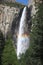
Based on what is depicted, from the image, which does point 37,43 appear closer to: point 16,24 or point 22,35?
point 22,35

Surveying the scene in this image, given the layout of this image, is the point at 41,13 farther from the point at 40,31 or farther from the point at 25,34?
the point at 25,34

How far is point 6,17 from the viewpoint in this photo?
2708cm

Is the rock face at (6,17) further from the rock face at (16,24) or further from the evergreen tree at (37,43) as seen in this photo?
the evergreen tree at (37,43)

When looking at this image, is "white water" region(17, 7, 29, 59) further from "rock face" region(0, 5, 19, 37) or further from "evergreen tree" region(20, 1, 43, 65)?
"evergreen tree" region(20, 1, 43, 65)

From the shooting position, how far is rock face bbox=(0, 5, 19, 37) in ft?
87.3

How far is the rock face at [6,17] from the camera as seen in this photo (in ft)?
87.3

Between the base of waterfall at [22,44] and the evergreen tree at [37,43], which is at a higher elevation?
the evergreen tree at [37,43]

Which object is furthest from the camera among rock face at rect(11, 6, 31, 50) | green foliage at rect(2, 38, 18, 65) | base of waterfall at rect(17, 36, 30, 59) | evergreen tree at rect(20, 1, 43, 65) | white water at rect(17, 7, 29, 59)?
rock face at rect(11, 6, 31, 50)

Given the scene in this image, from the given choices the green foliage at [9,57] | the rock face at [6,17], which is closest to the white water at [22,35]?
the rock face at [6,17]

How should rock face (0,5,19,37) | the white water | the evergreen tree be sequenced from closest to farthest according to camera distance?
the evergreen tree < the white water < rock face (0,5,19,37)

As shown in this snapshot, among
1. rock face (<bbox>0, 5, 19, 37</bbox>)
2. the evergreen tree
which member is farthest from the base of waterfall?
the evergreen tree

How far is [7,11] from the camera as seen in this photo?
89.1ft

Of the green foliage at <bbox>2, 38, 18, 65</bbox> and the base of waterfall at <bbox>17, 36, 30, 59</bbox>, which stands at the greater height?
the green foliage at <bbox>2, 38, 18, 65</bbox>

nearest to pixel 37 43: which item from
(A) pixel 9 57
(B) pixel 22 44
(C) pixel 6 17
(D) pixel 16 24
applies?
(A) pixel 9 57
